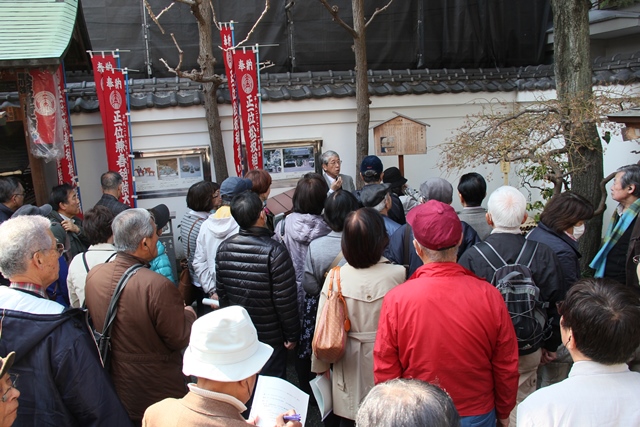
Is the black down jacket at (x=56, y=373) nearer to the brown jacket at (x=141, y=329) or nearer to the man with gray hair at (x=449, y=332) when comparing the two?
the brown jacket at (x=141, y=329)

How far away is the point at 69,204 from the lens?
482 cm

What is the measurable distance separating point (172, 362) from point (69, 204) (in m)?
2.43

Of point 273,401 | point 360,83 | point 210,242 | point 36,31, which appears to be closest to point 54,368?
point 273,401

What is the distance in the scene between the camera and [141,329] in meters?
2.96

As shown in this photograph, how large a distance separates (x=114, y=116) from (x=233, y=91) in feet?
5.42

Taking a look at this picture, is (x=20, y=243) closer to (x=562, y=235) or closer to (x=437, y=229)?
(x=437, y=229)

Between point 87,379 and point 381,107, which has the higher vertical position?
point 381,107

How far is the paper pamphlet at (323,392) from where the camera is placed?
3148 mm

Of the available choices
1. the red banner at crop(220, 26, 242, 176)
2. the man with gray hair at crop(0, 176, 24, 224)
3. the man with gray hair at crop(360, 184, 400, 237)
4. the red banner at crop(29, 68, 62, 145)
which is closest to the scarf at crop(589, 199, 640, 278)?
the man with gray hair at crop(360, 184, 400, 237)

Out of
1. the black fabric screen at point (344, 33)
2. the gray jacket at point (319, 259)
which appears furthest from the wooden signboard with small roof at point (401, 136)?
the gray jacket at point (319, 259)

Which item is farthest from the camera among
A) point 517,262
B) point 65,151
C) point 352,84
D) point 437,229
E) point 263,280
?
point 352,84

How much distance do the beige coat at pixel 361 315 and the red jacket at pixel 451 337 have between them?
15.9 inches

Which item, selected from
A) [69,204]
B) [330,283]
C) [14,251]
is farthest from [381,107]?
[14,251]

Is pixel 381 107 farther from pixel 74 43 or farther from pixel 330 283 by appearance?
pixel 330 283
